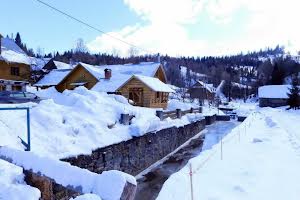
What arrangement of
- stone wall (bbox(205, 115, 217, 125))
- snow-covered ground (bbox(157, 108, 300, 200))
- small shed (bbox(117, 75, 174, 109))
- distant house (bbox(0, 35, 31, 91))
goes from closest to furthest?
snow-covered ground (bbox(157, 108, 300, 200)), distant house (bbox(0, 35, 31, 91)), small shed (bbox(117, 75, 174, 109)), stone wall (bbox(205, 115, 217, 125))

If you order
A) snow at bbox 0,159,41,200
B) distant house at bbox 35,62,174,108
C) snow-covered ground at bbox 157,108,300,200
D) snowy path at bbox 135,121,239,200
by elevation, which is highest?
distant house at bbox 35,62,174,108

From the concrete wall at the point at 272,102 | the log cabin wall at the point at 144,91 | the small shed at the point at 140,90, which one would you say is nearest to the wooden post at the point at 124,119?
the small shed at the point at 140,90

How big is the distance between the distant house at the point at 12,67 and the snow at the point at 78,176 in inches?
1221

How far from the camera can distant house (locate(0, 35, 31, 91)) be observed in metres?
33.5

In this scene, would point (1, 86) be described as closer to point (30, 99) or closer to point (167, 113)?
point (30, 99)

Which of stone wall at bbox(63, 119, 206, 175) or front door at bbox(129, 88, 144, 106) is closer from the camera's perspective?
stone wall at bbox(63, 119, 206, 175)

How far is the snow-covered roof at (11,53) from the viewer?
109 feet

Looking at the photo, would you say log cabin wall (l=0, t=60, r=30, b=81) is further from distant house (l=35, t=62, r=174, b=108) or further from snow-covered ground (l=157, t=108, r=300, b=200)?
snow-covered ground (l=157, t=108, r=300, b=200)

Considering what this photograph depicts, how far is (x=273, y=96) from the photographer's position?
70.7 m

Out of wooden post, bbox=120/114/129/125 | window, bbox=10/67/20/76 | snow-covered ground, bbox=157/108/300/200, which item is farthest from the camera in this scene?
window, bbox=10/67/20/76

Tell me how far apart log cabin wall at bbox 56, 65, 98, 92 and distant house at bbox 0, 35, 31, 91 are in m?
4.54

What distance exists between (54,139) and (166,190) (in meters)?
6.04

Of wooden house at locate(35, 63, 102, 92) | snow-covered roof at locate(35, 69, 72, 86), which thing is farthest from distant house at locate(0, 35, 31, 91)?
wooden house at locate(35, 63, 102, 92)

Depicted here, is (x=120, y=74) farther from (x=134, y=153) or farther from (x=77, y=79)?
(x=134, y=153)
